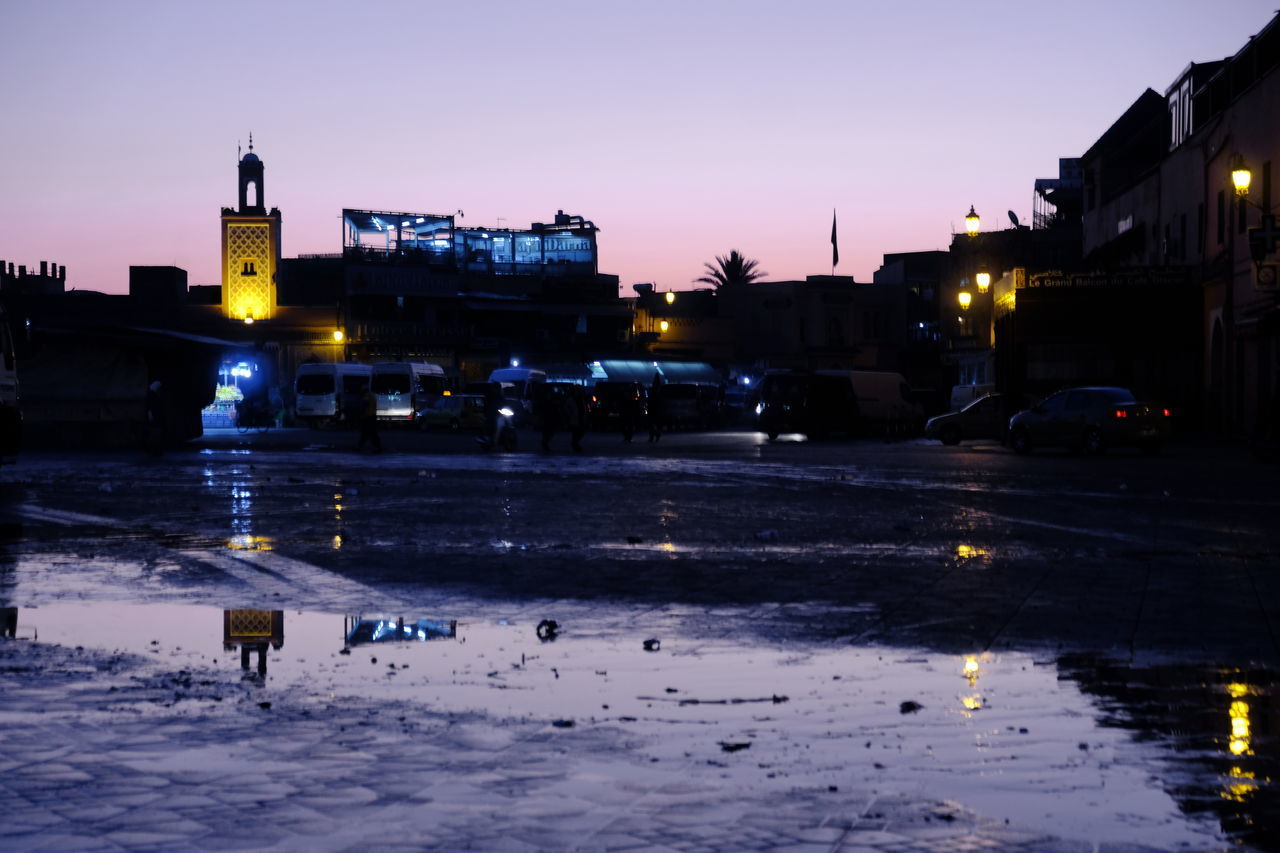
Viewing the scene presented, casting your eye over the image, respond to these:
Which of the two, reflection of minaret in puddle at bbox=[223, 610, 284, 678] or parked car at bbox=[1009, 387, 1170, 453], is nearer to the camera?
reflection of minaret in puddle at bbox=[223, 610, 284, 678]

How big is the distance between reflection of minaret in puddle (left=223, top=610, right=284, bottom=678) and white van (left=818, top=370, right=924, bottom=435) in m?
44.1

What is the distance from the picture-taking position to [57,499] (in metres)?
20.9

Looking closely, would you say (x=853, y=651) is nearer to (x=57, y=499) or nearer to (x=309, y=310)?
(x=57, y=499)

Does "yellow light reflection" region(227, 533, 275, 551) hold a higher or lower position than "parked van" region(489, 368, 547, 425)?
lower

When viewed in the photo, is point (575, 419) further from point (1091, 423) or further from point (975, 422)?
point (975, 422)

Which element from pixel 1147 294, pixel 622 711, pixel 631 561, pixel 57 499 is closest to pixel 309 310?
pixel 1147 294

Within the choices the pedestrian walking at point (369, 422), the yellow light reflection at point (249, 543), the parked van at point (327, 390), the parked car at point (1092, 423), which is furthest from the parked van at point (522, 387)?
the yellow light reflection at point (249, 543)

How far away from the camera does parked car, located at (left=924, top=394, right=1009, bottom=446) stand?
154 ft

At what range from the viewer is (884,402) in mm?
54688

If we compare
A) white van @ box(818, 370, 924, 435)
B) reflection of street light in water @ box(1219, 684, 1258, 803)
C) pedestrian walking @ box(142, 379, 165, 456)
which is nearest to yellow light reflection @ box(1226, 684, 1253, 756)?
reflection of street light in water @ box(1219, 684, 1258, 803)

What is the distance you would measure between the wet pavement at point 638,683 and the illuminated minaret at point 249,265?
70383 mm

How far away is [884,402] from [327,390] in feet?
68.2

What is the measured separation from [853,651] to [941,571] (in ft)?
13.9

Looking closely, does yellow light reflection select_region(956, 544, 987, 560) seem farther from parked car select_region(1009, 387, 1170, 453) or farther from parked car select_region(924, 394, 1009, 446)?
parked car select_region(924, 394, 1009, 446)
